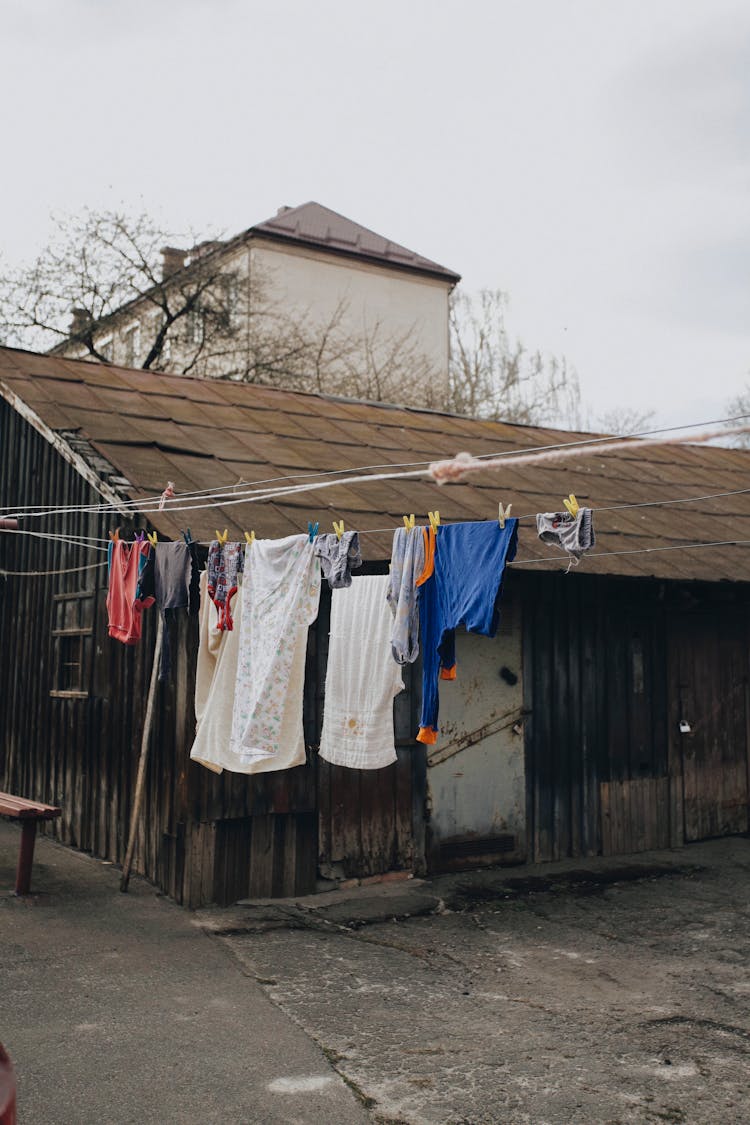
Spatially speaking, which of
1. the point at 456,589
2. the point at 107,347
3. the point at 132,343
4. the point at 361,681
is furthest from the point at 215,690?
the point at 132,343

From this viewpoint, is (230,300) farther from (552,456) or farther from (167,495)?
(552,456)

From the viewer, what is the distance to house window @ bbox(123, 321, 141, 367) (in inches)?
1053

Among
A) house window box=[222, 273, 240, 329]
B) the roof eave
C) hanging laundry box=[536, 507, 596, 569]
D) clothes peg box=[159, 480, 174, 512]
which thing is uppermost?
the roof eave

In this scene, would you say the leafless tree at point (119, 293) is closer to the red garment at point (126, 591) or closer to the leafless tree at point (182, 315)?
the leafless tree at point (182, 315)

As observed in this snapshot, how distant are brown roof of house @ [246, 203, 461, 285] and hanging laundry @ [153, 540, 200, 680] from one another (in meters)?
22.9

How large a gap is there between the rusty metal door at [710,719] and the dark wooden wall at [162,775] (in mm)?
3434

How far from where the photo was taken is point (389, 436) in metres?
12.4

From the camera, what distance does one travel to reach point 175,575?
304 inches

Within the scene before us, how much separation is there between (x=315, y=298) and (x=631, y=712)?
2199 centimetres

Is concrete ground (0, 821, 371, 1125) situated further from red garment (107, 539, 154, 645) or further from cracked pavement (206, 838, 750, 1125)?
red garment (107, 539, 154, 645)

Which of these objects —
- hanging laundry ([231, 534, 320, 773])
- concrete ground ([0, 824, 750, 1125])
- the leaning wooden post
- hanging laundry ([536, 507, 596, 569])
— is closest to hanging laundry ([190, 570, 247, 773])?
hanging laundry ([231, 534, 320, 773])

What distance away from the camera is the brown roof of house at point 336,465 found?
29.6 ft

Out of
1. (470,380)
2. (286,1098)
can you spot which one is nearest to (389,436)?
(286,1098)

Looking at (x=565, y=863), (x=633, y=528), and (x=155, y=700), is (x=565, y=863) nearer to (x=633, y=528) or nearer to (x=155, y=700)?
(x=633, y=528)
